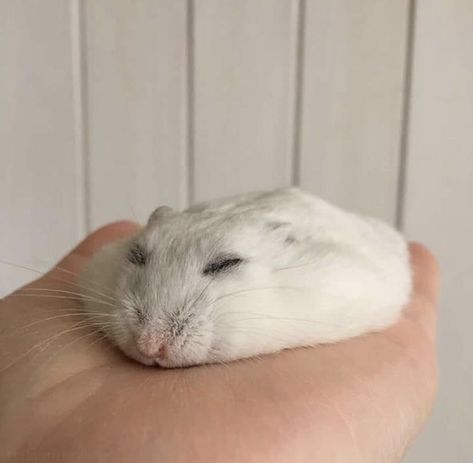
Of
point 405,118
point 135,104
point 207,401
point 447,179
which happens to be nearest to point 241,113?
point 135,104

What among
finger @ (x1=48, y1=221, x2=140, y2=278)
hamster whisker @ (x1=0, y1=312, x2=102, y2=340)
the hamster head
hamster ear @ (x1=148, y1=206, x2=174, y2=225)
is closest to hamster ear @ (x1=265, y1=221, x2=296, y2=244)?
the hamster head

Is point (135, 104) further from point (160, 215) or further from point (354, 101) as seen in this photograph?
point (160, 215)

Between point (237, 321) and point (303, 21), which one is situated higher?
point (303, 21)

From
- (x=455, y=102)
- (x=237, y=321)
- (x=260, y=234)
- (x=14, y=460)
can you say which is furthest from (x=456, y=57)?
(x=14, y=460)

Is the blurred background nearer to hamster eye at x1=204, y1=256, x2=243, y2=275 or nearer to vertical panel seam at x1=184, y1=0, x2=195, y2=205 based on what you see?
vertical panel seam at x1=184, y1=0, x2=195, y2=205

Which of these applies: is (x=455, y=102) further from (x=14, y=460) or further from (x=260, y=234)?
(x=14, y=460)

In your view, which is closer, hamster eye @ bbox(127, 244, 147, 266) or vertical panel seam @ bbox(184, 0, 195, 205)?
hamster eye @ bbox(127, 244, 147, 266)
